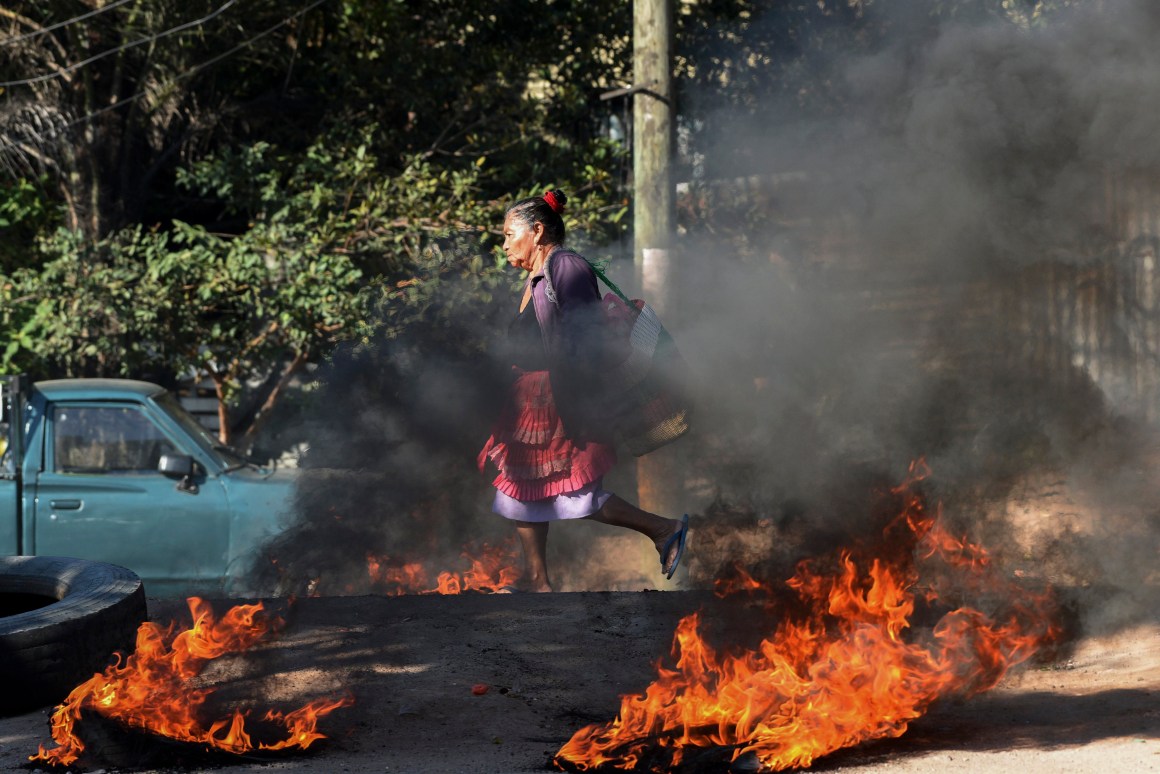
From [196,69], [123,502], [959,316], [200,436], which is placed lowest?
[123,502]

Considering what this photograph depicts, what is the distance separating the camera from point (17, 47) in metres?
10.4

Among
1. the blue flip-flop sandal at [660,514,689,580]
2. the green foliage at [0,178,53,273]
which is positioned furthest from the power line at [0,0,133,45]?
the blue flip-flop sandal at [660,514,689,580]

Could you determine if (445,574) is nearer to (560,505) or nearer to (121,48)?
(560,505)

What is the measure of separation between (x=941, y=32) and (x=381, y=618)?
16.9 feet

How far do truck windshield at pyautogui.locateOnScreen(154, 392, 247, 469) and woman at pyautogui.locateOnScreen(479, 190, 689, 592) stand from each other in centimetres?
268

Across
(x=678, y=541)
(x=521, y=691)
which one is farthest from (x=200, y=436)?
(x=521, y=691)

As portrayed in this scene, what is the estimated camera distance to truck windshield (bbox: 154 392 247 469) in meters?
7.63

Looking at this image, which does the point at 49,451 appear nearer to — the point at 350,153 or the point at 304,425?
the point at 304,425

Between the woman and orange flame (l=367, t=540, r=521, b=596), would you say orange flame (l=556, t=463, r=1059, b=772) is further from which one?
orange flame (l=367, t=540, r=521, b=596)

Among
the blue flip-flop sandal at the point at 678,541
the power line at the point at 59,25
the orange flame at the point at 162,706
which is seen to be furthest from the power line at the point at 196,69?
the orange flame at the point at 162,706

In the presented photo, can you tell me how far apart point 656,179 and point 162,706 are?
15.5 ft

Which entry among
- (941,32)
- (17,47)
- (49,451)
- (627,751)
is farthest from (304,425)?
(627,751)

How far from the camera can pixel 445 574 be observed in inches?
259

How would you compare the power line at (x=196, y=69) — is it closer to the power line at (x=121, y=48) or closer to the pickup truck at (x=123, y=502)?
the power line at (x=121, y=48)
